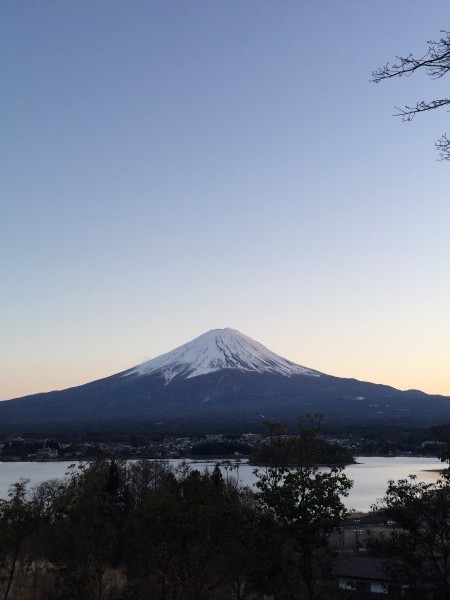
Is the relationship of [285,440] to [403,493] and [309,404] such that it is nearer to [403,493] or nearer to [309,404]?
[403,493]

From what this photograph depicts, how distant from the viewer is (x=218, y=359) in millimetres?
143000

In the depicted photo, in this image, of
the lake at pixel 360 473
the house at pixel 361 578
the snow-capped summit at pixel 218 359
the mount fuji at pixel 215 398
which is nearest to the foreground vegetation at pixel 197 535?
the house at pixel 361 578

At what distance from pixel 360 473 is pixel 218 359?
319ft

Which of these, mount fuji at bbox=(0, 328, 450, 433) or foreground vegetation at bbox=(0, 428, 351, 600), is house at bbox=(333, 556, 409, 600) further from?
mount fuji at bbox=(0, 328, 450, 433)

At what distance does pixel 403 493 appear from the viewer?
30.3ft

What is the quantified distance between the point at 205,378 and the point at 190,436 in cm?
5581

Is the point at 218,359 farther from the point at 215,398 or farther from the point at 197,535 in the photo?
the point at 197,535

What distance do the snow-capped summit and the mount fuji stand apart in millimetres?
199

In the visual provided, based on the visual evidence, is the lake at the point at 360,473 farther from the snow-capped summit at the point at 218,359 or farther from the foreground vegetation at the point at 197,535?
the snow-capped summit at the point at 218,359

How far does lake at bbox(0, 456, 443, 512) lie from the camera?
32.9 metres

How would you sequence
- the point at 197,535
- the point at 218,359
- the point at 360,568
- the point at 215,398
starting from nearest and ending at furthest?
1. the point at 197,535
2. the point at 360,568
3. the point at 215,398
4. the point at 218,359

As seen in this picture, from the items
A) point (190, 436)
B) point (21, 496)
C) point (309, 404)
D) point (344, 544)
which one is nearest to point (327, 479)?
point (21, 496)

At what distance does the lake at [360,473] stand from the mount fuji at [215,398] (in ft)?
101

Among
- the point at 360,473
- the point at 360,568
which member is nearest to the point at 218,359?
the point at 360,473
